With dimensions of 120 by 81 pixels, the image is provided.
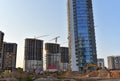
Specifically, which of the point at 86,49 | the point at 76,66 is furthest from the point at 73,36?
the point at 76,66

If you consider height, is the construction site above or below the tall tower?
below

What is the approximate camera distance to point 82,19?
146250mm

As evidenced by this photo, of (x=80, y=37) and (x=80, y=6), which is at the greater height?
(x=80, y=6)

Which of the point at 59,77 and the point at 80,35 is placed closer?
the point at 59,77

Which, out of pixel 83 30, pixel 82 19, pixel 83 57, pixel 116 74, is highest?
pixel 82 19

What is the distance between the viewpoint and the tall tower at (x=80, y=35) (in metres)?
139

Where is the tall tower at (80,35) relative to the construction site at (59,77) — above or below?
above

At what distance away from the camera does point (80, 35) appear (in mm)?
143375

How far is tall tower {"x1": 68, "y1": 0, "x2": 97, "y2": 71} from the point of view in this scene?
139 m

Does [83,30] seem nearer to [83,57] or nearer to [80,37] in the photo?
[80,37]

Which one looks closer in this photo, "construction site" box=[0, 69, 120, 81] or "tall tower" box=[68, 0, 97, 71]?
"construction site" box=[0, 69, 120, 81]

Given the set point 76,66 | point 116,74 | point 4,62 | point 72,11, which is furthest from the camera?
point 4,62

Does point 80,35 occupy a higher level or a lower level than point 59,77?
higher

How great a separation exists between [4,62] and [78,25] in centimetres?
8857
